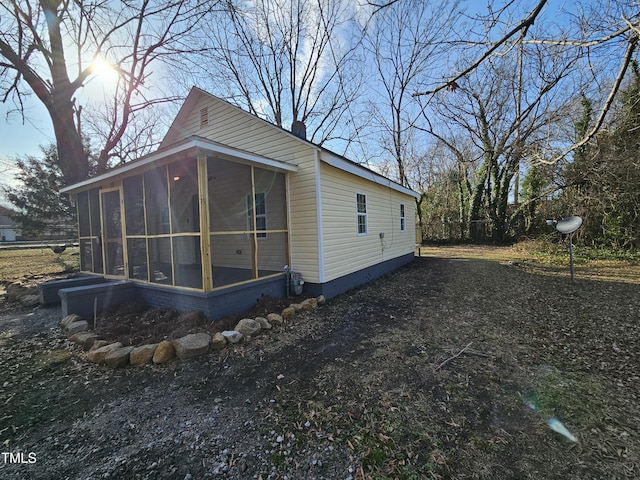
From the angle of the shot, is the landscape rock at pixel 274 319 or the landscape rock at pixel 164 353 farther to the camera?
the landscape rock at pixel 274 319

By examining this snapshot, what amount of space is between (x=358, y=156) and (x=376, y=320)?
17.1m

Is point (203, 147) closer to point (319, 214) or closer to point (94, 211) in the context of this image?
point (319, 214)

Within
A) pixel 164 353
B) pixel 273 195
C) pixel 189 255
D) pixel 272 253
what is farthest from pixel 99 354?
pixel 189 255

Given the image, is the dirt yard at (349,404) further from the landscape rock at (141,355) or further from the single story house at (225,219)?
the single story house at (225,219)

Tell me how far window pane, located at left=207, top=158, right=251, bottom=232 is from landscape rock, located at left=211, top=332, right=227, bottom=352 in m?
3.84

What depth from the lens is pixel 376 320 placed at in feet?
16.3

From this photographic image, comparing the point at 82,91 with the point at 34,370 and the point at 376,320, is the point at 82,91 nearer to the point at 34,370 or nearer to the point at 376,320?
the point at 34,370

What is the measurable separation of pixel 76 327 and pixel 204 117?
5980 millimetres

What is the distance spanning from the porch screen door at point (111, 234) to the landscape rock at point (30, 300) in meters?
1.49

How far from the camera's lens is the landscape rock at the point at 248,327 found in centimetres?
419

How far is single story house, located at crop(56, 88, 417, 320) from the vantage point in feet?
16.2

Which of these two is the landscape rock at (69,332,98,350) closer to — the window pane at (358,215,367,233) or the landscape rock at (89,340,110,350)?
the landscape rock at (89,340,110,350)

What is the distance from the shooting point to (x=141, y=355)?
353cm

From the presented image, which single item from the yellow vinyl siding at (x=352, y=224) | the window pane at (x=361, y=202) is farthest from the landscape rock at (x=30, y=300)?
the window pane at (x=361, y=202)
